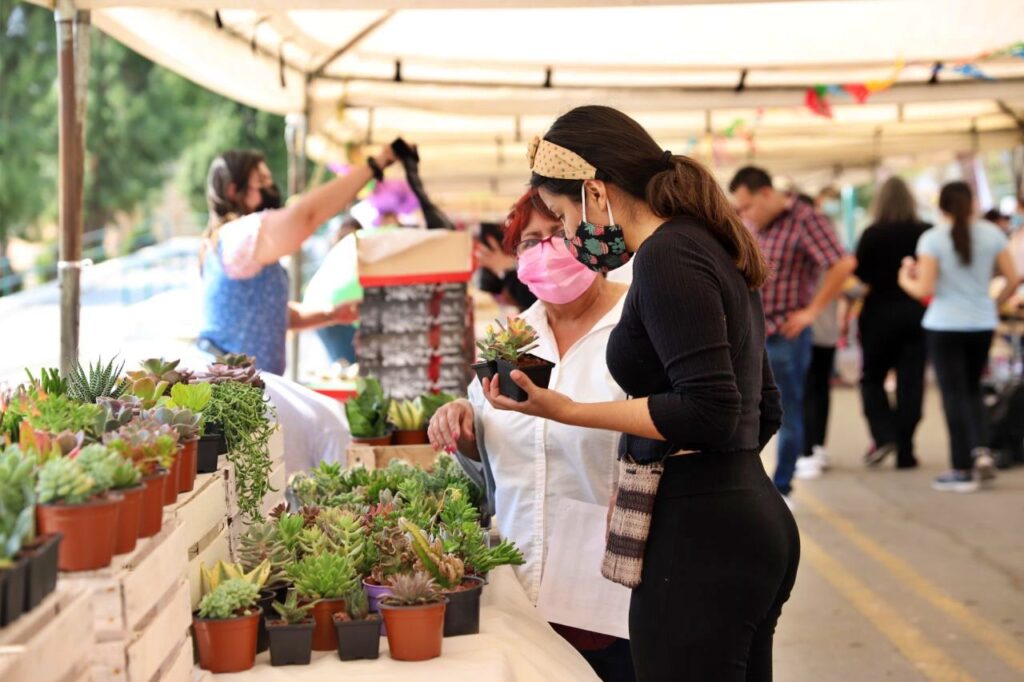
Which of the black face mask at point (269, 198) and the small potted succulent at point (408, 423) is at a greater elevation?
the black face mask at point (269, 198)

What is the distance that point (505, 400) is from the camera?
2545mm

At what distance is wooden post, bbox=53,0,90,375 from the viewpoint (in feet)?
12.3

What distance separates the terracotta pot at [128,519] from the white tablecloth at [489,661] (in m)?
0.51

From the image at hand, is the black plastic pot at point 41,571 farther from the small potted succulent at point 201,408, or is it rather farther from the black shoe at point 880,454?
the black shoe at point 880,454

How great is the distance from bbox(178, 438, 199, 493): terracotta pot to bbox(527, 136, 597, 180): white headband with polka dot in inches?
34.1

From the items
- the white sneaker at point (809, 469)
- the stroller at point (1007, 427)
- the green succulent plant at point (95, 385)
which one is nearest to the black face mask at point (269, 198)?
the green succulent plant at point (95, 385)

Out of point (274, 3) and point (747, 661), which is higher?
point (274, 3)

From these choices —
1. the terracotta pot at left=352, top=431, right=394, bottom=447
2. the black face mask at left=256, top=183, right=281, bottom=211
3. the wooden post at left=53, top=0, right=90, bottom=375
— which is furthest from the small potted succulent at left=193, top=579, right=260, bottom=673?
the black face mask at left=256, top=183, right=281, bottom=211

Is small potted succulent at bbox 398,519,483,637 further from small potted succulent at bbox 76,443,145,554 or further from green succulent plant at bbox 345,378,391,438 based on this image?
green succulent plant at bbox 345,378,391,438

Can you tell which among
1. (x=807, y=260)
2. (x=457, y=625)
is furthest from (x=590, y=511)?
(x=807, y=260)

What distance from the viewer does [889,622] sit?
5.53 meters

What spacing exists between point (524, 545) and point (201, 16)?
283cm

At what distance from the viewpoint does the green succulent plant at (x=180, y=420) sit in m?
2.37

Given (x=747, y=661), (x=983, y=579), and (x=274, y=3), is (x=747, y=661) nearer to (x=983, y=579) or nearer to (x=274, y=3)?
(x=274, y=3)
